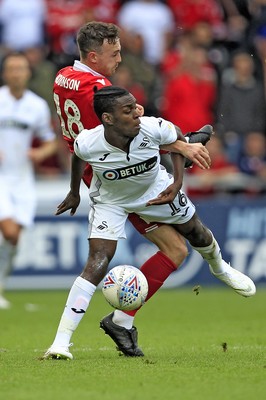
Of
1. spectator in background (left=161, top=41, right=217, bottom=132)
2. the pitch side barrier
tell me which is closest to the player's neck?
the pitch side barrier

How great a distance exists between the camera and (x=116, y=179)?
7840mm

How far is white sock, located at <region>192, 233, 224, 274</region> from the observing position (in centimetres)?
852

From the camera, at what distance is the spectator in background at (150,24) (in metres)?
18.2

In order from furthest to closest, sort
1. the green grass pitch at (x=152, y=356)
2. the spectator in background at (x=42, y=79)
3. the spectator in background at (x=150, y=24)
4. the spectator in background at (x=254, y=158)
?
the spectator in background at (x=150, y=24)
the spectator in background at (x=42, y=79)
the spectator in background at (x=254, y=158)
the green grass pitch at (x=152, y=356)

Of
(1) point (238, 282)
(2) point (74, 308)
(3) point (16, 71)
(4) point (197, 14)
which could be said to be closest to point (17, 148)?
(3) point (16, 71)

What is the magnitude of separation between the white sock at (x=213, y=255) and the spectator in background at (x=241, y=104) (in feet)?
26.7

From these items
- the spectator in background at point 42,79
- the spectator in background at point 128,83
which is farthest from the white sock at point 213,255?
the spectator in background at point 42,79

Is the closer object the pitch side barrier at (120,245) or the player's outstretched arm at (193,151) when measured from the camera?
the player's outstretched arm at (193,151)

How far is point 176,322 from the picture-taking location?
37.2 ft

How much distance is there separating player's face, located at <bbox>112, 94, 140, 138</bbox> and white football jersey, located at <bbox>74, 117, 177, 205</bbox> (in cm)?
11

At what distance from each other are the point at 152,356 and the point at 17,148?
5.78 metres

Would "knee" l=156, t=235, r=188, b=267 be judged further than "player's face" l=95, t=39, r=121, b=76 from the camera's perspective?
Yes

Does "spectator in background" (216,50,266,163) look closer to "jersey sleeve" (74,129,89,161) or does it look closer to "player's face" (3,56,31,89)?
"player's face" (3,56,31,89)

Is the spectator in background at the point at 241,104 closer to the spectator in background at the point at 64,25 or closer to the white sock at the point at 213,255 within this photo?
the spectator in background at the point at 64,25
